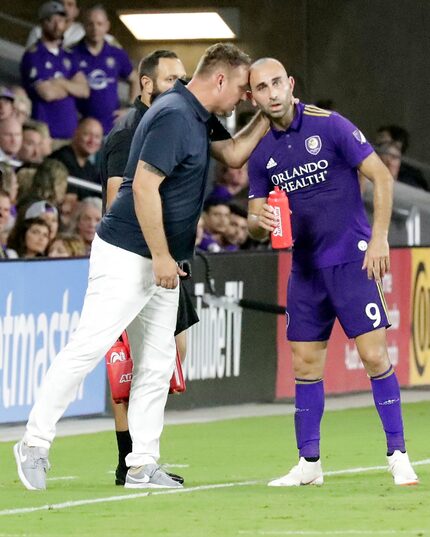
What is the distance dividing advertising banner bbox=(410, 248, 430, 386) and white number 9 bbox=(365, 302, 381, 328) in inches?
268

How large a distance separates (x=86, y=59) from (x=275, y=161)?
785 cm

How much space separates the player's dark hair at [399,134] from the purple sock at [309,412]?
1083cm

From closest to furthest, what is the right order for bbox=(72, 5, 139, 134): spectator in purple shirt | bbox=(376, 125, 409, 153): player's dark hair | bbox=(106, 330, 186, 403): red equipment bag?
bbox=(106, 330, 186, 403): red equipment bag < bbox=(72, 5, 139, 134): spectator in purple shirt < bbox=(376, 125, 409, 153): player's dark hair

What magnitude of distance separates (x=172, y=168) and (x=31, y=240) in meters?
5.27

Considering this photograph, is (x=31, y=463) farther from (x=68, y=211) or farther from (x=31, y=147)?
(x=31, y=147)

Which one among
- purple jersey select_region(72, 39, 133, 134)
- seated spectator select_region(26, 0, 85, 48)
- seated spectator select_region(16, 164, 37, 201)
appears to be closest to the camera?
seated spectator select_region(16, 164, 37, 201)

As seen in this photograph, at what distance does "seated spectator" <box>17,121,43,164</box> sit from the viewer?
14.8 meters

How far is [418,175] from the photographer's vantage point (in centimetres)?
1917

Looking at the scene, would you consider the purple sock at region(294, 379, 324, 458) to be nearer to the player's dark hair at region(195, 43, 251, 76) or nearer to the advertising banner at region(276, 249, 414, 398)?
the player's dark hair at region(195, 43, 251, 76)

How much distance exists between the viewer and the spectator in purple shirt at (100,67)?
15.9 m

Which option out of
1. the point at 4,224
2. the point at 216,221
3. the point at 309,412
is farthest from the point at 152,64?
the point at 216,221

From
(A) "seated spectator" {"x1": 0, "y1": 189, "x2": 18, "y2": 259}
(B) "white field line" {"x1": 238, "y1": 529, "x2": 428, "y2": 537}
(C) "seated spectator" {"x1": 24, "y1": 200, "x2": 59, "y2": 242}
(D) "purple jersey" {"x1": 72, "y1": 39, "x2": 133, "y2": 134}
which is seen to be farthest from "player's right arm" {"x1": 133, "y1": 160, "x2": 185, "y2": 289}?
(D) "purple jersey" {"x1": 72, "y1": 39, "x2": 133, "y2": 134}

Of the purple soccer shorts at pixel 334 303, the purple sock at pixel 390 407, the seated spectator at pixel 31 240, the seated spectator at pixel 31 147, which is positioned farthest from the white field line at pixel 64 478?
the seated spectator at pixel 31 147

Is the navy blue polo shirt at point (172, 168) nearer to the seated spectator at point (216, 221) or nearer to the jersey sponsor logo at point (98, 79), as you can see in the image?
the seated spectator at point (216, 221)
